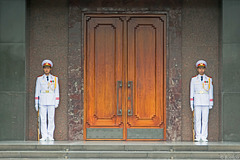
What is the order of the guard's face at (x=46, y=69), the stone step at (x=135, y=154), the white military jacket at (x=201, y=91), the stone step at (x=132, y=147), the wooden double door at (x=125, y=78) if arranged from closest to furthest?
the stone step at (x=135, y=154) → the stone step at (x=132, y=147) → the white military jacket at (x=201, y=91) → the guard's face at (x=46, y=69) → the wooden double door at (x=125, y=78)

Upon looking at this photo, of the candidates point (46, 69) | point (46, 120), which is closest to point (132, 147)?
point (46, 120)

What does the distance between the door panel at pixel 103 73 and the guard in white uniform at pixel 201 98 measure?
181 centimetres

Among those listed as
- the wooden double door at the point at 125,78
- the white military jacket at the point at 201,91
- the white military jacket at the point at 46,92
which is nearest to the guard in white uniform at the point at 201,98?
the white military jacket at the point at 201,91

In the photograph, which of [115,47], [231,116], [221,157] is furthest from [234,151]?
[115,47]

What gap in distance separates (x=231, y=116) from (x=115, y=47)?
10.7 feet

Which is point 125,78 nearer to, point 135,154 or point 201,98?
point 201,98

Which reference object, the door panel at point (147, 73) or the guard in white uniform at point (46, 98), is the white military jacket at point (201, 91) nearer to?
the door panel at point (147, 73)

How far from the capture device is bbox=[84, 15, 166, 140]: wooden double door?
538 inches

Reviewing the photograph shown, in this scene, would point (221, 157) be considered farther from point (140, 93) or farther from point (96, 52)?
point (96, 52)

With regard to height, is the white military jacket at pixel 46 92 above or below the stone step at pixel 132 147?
above

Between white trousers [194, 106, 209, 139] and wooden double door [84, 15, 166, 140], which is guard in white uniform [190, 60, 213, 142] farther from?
wooden double door [84, 15, 166, 140]

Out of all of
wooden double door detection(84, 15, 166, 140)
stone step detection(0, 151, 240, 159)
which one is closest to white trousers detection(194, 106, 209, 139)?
wooden double door detection(84, 15, 166, 140)

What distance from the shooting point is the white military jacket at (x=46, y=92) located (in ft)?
43.7

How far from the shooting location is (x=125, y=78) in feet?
44.9
